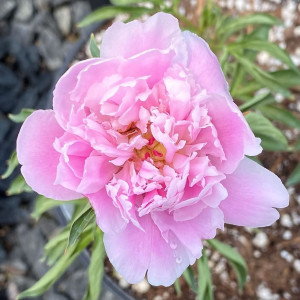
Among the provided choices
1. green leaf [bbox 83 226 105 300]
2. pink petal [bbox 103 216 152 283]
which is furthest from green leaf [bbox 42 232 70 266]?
pink petal [bbox 103 216 152 283]

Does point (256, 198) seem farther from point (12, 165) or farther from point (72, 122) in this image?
point (12, 165)

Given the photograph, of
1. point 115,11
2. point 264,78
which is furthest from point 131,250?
point 115,11

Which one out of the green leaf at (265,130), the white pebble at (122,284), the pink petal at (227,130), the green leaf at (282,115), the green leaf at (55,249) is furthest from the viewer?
the white pebble at (122,284)

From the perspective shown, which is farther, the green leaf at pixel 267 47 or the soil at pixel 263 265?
the soil at pixel 263 265

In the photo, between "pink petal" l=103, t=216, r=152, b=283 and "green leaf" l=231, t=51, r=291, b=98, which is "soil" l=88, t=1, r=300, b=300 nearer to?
"green leaf" l=231, t=51, r=291, b=98

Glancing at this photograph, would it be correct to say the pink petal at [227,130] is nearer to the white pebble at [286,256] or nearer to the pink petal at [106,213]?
the pink petal at [106,213]

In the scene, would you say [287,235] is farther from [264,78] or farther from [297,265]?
[264,78]

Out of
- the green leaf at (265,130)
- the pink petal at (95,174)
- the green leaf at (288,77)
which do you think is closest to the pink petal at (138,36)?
the pink petal at (95,174)
